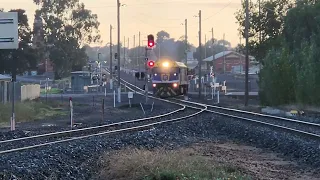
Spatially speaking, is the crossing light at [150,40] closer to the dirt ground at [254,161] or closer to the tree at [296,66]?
the tree at [296,66]

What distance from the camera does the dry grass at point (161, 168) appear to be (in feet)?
41.1

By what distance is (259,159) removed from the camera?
17.4 metres

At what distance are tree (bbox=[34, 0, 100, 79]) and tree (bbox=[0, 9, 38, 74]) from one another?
18468 millimetres

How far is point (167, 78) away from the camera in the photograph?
56.0 meters

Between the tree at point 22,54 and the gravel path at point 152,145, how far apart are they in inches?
1915

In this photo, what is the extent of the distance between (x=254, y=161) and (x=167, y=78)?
39.4 m

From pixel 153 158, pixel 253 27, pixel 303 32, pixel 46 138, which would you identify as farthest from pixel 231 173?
pixel 253 27

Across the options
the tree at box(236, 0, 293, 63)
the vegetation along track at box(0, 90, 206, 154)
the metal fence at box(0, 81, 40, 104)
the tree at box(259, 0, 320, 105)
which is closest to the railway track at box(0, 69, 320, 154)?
the vegetation along track at box(0, 90, 206, 154)

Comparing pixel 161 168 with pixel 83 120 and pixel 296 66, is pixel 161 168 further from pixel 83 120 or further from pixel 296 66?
pixel 296 66

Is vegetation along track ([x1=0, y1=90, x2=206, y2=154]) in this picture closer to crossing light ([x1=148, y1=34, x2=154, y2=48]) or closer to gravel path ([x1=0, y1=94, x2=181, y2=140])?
gravel path ([x1=0, y1=94, x2=181, y2=140])

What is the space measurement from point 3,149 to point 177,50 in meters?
139

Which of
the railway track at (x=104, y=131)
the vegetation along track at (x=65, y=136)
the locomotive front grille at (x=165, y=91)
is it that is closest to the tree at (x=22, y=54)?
the locomotive front grille at (x=165, y=91)

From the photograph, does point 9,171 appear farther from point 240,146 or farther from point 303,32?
point 303,32

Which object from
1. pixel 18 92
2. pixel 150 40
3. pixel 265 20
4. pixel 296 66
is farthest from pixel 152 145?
pixel 265 20
